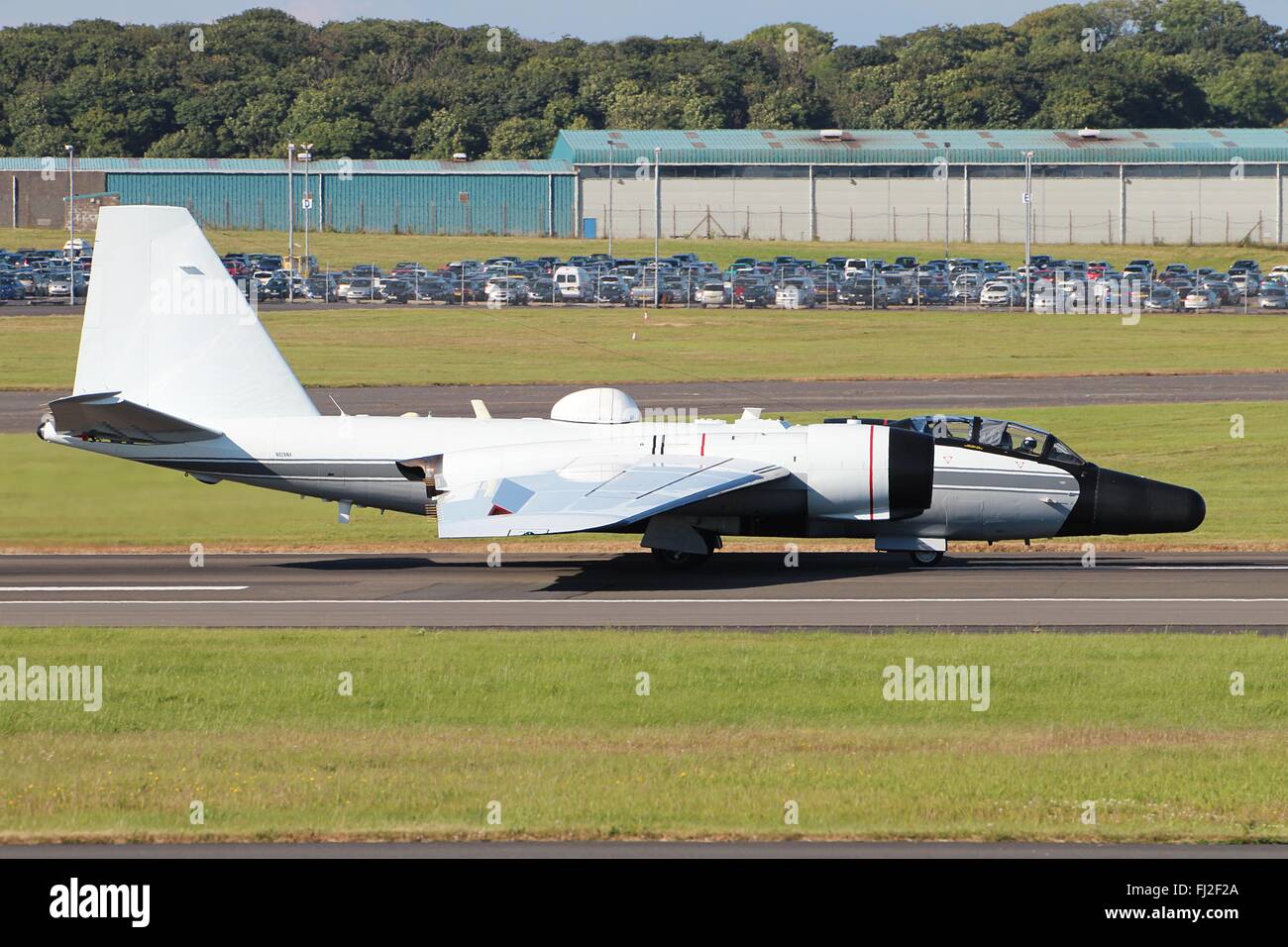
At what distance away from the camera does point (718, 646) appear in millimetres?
23562

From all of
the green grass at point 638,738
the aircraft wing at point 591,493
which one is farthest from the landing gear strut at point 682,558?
the green grass at point 638,738

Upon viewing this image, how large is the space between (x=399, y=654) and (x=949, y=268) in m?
94.5

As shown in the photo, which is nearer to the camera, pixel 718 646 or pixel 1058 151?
pixel 718 646

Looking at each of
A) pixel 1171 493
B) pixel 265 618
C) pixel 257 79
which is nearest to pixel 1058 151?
pixel 257 79

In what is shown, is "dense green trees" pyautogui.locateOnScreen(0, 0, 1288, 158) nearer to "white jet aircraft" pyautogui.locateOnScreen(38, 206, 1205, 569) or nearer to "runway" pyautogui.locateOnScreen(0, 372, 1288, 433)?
"runway" pyautogui.locateOnScreen(0, 372, 1288, 433)

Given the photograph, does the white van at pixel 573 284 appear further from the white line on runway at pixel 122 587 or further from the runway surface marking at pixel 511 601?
the runway surface marking at pixel 511 601

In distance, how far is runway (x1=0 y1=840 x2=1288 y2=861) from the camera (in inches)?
551

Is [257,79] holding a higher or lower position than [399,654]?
higher

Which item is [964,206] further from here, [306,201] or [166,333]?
[166,333]

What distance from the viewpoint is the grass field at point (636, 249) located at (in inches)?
5256

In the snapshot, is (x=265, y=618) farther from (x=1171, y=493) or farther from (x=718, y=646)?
(x=1171, y=493)

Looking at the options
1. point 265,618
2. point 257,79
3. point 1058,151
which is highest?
point 257,79

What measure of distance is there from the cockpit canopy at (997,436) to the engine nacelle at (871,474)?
1.52 ft

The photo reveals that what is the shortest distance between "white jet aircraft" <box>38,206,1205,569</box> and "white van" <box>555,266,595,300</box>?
68895mm
